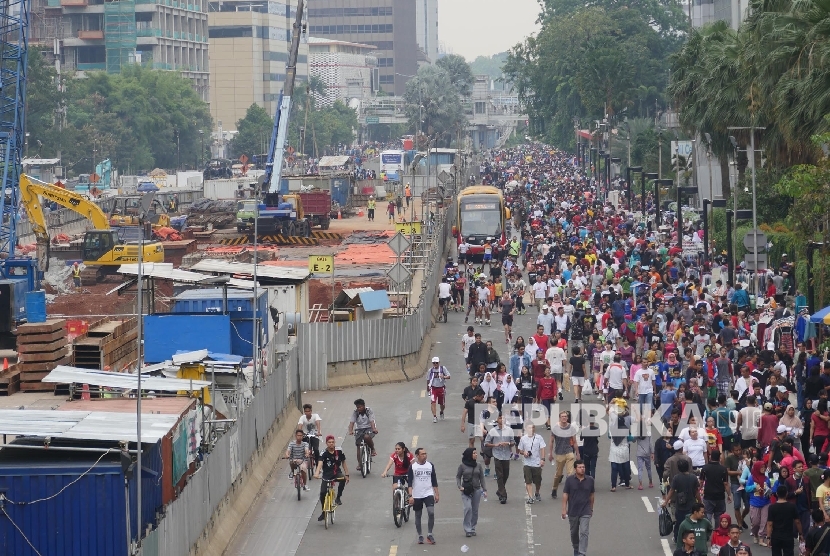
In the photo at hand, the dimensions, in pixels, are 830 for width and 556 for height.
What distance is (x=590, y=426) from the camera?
73.4 feet

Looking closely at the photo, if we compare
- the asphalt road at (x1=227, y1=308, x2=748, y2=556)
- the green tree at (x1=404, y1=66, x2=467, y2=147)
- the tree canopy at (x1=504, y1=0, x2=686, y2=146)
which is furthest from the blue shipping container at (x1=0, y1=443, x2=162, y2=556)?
the green tree at (x1=404, y1=66, x2=467, y2=147)

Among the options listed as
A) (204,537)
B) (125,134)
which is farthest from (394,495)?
(125,134)

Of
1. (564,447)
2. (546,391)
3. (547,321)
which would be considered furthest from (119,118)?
(564,447)

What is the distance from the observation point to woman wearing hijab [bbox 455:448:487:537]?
20000mm

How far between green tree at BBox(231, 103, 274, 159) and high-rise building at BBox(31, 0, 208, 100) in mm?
11702

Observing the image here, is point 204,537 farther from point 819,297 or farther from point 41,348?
point 819,297

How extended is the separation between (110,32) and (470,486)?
153m

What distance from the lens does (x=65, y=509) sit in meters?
16.4

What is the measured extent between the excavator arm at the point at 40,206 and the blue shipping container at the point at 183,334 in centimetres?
2456

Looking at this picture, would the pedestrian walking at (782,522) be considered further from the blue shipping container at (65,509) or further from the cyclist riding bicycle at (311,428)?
the cyclist riding bicycle at (311,428)

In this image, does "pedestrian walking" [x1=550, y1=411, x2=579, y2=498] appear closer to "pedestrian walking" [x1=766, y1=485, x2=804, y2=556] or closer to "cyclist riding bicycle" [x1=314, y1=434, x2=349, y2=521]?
"cyclist riding bicycle" [x1=314, y1=434, x2=349, y2=521]

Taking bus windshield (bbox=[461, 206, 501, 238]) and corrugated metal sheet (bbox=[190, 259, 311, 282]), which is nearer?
corrugated metal sheet (bbox=[190, 259, 311, 282])

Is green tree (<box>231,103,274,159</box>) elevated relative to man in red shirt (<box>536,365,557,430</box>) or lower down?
elevated

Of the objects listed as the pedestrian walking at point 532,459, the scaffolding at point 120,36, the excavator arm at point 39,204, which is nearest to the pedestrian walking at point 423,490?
the pedestrian walking at point 532,459
